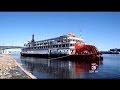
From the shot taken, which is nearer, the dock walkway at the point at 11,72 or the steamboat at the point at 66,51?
the dock walkway at the point at 11,72

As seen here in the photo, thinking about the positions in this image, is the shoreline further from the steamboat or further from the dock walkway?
the steamboat

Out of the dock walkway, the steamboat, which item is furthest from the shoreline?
the steamboat

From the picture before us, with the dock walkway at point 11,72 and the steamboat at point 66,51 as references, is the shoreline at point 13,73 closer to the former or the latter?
the dock walkway at point 11,72

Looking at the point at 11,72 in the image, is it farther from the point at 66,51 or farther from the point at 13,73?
the point at 66,51

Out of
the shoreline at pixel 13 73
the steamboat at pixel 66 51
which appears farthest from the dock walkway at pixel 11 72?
the steamboat at pixel 66 51

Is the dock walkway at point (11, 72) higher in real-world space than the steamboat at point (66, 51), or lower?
lower

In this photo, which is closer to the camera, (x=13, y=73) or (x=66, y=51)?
(x=13, y=73)

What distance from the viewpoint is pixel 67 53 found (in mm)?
9812

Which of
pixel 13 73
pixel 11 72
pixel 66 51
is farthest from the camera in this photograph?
pixel 66 51

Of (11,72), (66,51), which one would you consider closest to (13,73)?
(11,72)
